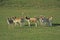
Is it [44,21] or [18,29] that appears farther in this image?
[44,21]

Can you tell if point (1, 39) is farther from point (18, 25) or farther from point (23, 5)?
point (23, 5)

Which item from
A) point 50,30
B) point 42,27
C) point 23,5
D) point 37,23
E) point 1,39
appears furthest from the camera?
point 23,5

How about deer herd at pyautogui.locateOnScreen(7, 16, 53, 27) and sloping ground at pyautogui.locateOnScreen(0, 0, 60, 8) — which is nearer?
deer herd at pyautogui.locateOnScreen(7, 16, 53, 27)

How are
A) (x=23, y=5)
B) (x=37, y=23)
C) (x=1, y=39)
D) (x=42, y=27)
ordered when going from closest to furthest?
(x=1, y=39)
(x=42, y=27)
(x=37, y=23)
(x=23, y=5)

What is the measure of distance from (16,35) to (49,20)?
5.54 metres

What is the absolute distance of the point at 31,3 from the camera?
173 ft

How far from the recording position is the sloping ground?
5091 cm

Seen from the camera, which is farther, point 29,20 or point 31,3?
point 31,3

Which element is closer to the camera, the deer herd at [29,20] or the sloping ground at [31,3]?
the deer herd at [29,20]

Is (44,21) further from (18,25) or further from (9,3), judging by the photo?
(9,3)

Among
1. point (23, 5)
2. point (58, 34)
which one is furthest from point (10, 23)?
point (23, 5)

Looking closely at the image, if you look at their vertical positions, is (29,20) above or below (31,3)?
below

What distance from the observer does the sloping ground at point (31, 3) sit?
2004 inches

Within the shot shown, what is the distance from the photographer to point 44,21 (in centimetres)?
2286
